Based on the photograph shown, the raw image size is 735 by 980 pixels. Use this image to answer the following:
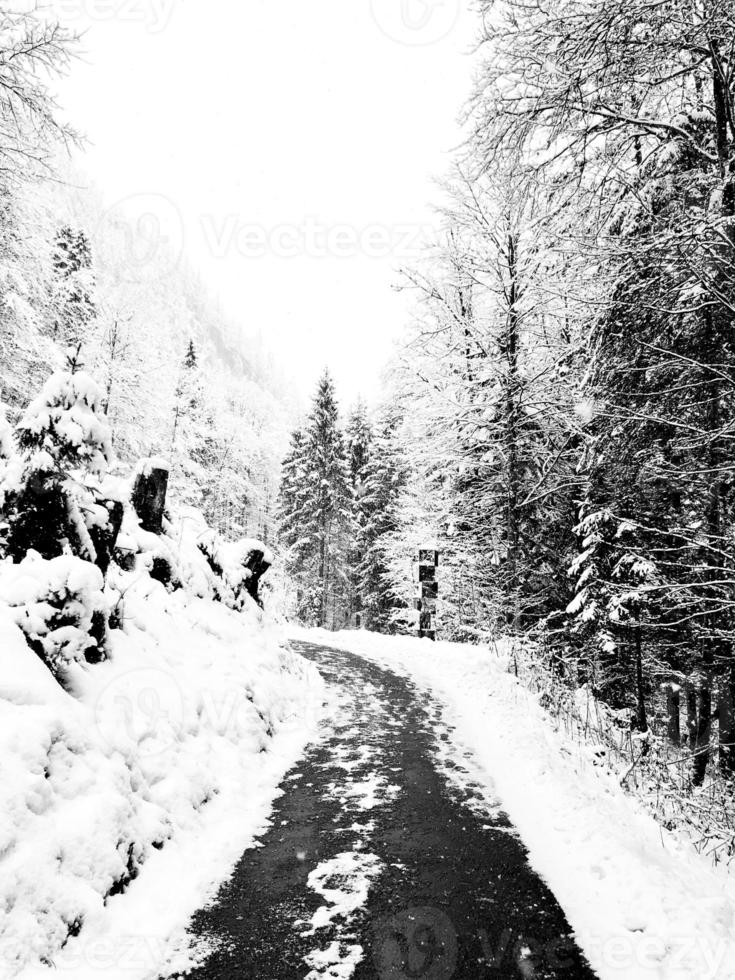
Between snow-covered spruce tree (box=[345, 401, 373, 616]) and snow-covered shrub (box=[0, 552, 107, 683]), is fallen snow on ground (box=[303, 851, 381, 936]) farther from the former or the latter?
snow-covered spruce tree (box=[345, 401, 373, 616])

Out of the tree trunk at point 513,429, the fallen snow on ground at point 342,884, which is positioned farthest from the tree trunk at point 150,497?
the tree trunk at point 513,429

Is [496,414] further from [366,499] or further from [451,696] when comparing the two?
[366,499]

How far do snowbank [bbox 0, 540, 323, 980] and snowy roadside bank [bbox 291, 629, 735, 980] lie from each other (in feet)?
7.74

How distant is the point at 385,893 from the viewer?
360 cm

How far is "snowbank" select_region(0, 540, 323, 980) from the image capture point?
2951 mm

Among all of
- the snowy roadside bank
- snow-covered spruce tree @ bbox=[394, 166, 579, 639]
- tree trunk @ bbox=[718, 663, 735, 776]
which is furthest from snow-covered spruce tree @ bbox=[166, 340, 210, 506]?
tree trunk @ bbox=[718, 663, 735, 776]

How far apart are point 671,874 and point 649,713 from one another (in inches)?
434

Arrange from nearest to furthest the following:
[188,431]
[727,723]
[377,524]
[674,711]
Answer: [727,723] → [674,711] → [188,431] → [377,524]

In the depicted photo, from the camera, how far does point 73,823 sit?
341 cm

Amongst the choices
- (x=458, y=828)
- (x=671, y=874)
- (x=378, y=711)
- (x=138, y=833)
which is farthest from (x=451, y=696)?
(x=138, y=833)

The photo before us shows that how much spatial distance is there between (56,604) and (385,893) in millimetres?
3399

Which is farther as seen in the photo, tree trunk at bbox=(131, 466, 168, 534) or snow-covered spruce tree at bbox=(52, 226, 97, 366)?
snow-covered spruce tree at bbox=(52, 226, 97, 366)

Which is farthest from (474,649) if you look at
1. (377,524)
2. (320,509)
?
(320,509)

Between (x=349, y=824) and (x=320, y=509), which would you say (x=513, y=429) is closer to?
(x=349, y=824)
